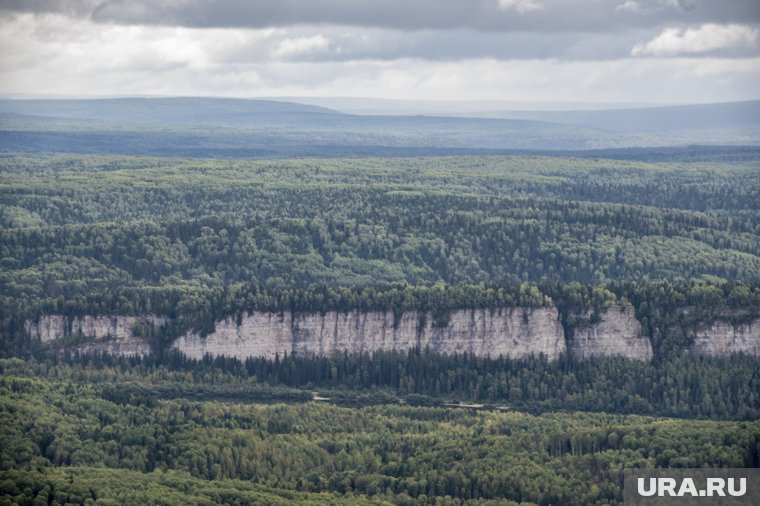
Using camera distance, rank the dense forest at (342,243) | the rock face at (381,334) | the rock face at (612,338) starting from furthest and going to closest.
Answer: the dense forest at (342,243), the rock face at (381,334), the rock face at (612,338)

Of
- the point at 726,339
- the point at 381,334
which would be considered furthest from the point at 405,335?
the point at 726,339

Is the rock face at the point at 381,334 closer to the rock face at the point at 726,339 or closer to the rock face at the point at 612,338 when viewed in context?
the rock face at the point at 612,338

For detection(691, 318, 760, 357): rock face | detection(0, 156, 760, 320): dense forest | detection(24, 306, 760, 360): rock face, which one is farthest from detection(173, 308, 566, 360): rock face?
detection(691, 318, 760, 357): rock face

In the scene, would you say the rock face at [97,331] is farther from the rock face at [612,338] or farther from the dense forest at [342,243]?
the rock face at [612,338]

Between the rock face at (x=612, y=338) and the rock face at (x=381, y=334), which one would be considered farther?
the rock face at (x=381, y=334)

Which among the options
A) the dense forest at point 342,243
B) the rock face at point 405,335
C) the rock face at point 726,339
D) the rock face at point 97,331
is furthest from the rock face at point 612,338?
the rock face at point 97,331

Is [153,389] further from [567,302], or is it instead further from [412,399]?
[567,302]

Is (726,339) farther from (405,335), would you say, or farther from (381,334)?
(381,334)

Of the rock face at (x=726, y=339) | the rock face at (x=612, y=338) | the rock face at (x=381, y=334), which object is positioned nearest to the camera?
the rock face at (x=726, y=339)

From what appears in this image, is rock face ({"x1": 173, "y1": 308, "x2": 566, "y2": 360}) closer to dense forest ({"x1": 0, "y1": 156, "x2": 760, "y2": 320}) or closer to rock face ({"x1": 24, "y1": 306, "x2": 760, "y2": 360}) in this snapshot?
rock face ({"x1": 24, "y1": 306, "x2": 760, "y2": 360})
